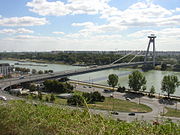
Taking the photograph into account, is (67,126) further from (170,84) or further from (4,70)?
(4,70)

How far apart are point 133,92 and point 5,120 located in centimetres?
867

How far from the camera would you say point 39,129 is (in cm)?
152

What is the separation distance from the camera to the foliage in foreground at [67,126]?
1435 millimetres

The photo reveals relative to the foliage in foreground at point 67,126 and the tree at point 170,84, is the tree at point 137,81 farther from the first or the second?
the foliage in foreground at point 67,126

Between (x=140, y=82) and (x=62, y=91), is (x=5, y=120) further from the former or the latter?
(x=140, y=82)

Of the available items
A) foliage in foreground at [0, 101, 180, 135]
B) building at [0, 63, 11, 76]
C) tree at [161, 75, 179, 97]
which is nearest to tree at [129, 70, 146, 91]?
tree at [161, 75, 179, 97]

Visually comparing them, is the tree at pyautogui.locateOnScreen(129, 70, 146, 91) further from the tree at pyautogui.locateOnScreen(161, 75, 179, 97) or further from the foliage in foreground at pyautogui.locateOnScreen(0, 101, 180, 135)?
the foliage in foreground at pyautogui.locateOnScreen(0, 101, 180, 135)

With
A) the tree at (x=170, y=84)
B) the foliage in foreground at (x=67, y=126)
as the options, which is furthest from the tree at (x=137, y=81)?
the foliage in foreground at (x=67, y=126)

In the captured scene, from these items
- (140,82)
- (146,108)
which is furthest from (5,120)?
(140,82)

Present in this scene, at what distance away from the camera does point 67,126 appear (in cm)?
155

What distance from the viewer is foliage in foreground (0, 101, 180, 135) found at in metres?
1.43

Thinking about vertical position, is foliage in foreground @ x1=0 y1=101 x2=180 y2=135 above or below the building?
Result: above

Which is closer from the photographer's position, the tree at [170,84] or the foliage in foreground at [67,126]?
the foliage in foreground at [67,126]

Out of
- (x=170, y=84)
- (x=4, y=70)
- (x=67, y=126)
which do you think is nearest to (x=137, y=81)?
(x=170, y=84)
